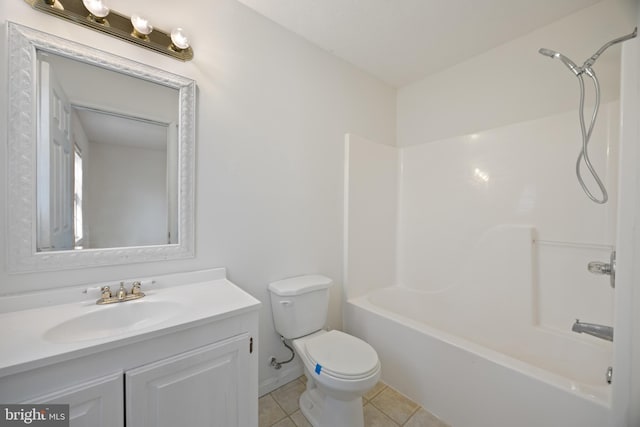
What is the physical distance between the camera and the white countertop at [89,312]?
694 millimetres

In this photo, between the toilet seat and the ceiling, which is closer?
the toilet seat

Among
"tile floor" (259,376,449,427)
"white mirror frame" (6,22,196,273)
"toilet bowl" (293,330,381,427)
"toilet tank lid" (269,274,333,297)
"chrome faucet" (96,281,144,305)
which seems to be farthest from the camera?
"toilet tank lid" (269,274,333,297)

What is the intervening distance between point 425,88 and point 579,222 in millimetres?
1580

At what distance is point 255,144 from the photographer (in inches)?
62.0

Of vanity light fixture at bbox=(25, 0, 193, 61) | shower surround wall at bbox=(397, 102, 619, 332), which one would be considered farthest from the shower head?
vanity light fixture at bbox=(25, 0, 193, 61)

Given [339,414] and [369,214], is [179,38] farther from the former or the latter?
[339,414]

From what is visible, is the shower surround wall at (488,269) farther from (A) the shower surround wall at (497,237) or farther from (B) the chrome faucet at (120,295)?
(B) the chrome faucet at (120,295)

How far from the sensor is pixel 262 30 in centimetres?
160

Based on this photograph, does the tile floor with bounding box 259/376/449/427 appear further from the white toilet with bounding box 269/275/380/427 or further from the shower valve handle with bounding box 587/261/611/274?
the shower valve handle with bounding box 587/261/611/274

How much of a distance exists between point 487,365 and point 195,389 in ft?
4.58

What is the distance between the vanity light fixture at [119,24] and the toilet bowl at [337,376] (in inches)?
69.2

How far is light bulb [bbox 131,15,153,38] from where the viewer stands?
1.13 meters

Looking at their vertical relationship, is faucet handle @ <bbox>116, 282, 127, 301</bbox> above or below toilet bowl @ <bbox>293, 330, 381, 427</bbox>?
above

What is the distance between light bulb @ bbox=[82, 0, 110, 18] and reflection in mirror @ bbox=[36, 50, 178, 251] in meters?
0.22
